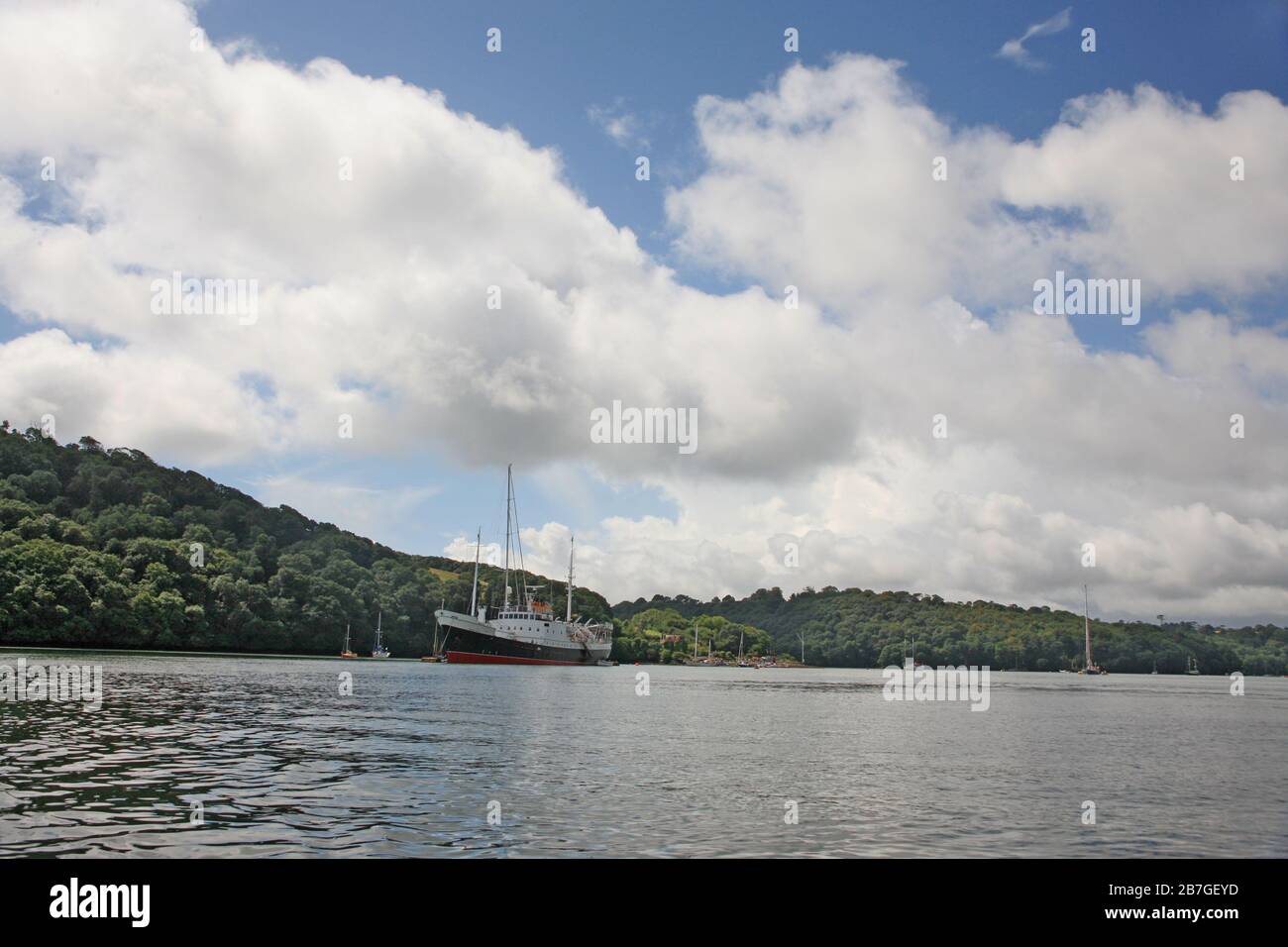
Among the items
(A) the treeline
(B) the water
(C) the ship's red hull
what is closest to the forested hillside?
(A) the treeline

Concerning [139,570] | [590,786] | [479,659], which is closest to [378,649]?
[479,659]

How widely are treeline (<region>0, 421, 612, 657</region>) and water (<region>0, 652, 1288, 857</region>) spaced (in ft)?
274

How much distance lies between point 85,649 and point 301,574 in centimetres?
5542

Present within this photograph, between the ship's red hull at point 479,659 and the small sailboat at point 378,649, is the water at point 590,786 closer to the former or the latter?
the ship's red hull at point 479,659

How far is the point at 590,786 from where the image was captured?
26656 mm

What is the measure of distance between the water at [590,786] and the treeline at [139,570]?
83503 mm

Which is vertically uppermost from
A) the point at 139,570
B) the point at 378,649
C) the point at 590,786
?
the point at 139,570

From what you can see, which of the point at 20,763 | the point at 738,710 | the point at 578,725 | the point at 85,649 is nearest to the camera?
the point at 20,763

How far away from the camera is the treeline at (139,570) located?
405 ft

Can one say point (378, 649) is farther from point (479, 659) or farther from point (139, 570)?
point (139, 570)

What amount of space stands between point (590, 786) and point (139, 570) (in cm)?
14768
